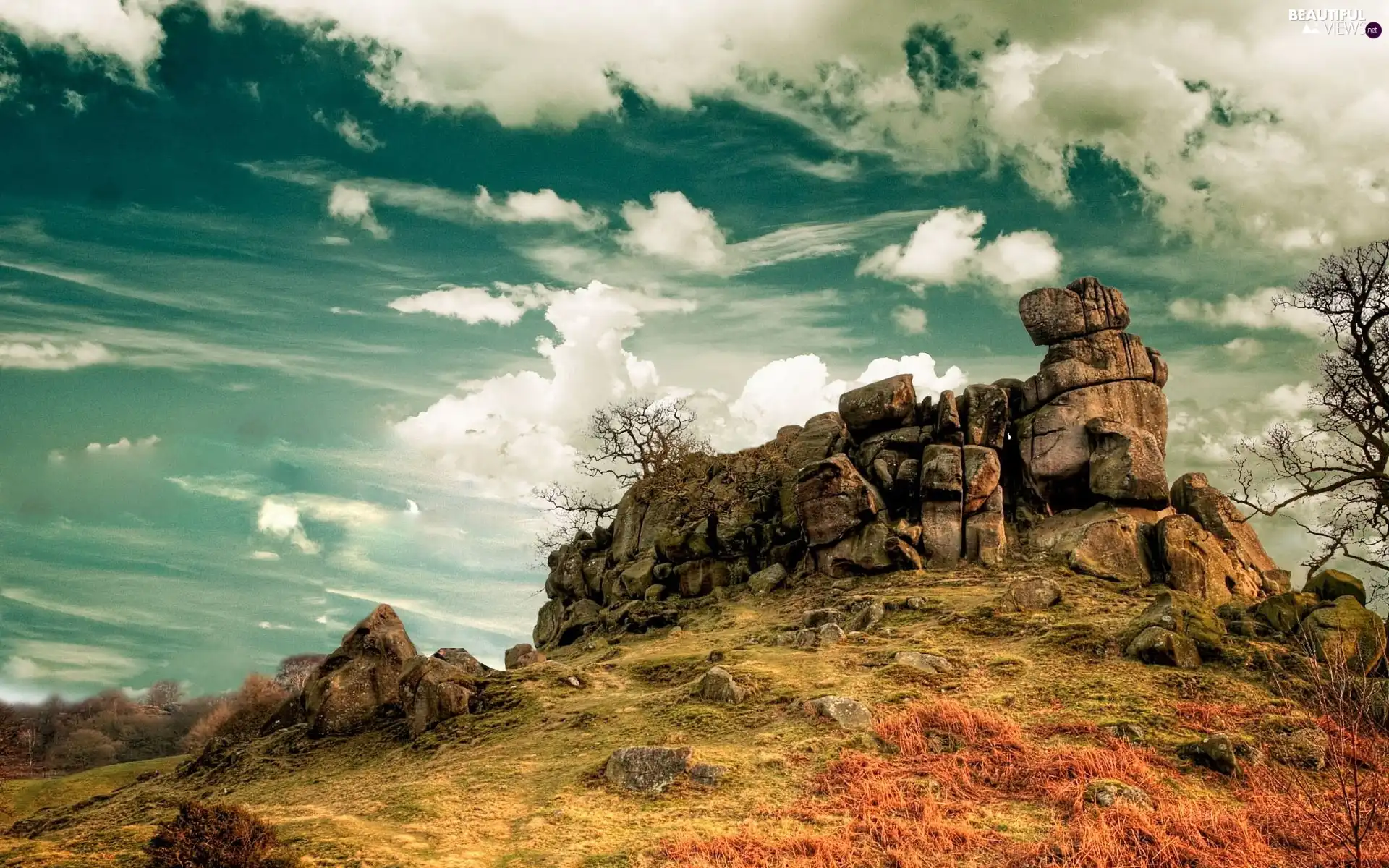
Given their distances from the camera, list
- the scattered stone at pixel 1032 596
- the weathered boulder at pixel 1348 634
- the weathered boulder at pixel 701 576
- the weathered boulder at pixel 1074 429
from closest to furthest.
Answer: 1. the weathered boulder at pixel 1348 634
2. the scattered stone at pixel 1032 596
3. the weathered boulder at pixel 1074 429
4. the weathered boulder at pixel 701 576

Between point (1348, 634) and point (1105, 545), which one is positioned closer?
point (1348, 634)

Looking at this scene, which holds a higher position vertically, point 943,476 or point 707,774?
point 943,476

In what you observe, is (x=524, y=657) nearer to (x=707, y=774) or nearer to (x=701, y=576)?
(x=701, y=576)

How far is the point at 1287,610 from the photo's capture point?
79.7 ft

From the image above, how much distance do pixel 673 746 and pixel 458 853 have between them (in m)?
5.89

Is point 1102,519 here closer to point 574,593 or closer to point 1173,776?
point 1173,776

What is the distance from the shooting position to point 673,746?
60.3 ft

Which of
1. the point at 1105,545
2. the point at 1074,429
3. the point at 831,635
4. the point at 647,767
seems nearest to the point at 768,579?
the point at 831,635

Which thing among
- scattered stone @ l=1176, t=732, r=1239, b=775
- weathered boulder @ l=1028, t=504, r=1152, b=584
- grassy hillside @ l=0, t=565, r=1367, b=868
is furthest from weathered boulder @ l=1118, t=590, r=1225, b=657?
weathered boulder @ l=1028, t=504, r=1152, b=584

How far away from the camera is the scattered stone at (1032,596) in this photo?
2991 cm

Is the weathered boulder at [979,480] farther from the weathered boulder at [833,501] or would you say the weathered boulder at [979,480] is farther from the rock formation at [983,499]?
the weathered boulder at [833,501]

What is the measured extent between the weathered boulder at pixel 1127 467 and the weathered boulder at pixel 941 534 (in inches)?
273

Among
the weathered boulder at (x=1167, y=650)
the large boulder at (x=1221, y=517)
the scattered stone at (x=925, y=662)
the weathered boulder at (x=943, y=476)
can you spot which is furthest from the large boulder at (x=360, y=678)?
the large boulder at (x=1221, y=517)

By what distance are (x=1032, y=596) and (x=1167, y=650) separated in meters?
7.20
